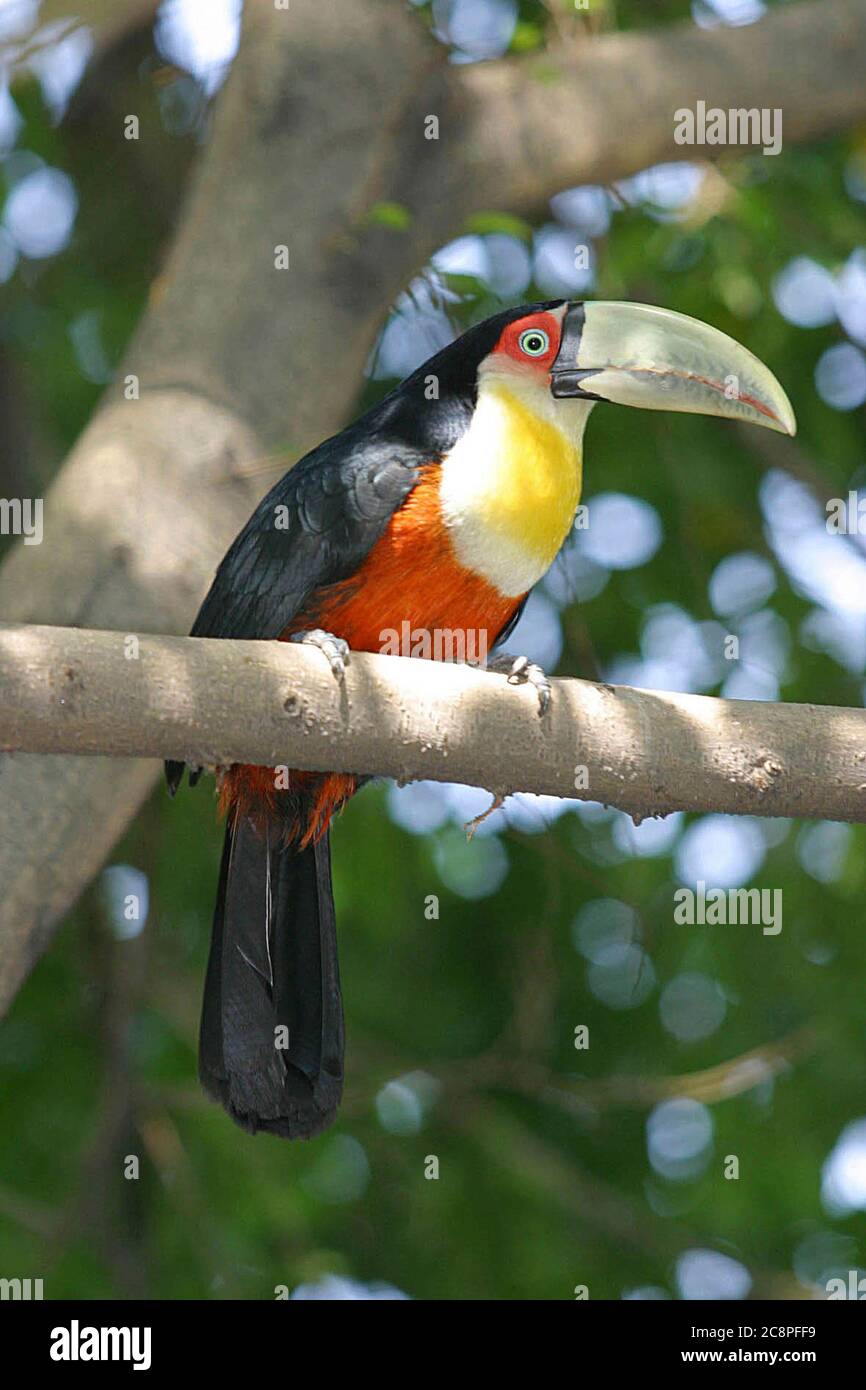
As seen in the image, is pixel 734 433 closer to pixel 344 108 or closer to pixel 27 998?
pixel 344 108

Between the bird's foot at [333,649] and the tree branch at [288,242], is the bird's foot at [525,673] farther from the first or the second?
the tree branch at [288,242]

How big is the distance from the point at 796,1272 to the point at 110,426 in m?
3.60

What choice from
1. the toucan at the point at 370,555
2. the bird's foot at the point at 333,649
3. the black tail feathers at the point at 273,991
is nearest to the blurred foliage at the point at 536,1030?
the toucan at the point at 370,555

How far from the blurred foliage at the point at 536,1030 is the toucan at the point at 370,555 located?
1194 mm

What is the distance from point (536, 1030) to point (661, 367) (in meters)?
2.37

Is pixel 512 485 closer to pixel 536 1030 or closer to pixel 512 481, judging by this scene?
pixel 512 481

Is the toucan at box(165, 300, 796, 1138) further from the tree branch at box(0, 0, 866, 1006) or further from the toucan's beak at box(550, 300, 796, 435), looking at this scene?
the tree branch at box(0, 0, 866, 1006)

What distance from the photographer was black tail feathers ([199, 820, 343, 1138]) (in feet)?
13.0

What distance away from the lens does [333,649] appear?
331cm

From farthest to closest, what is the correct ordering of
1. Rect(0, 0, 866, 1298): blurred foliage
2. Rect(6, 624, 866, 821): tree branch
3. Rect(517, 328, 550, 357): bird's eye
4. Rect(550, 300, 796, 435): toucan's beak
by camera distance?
Rect(0, 0, 866, 1298): blurred foliage
Rect(517, 328, 550, 357): bird's eye
Rect(550, 300, 796, 435): toucan's beak
Rect(6, 624, 866, 821): tree branch

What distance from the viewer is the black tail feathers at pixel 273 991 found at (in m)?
3.98

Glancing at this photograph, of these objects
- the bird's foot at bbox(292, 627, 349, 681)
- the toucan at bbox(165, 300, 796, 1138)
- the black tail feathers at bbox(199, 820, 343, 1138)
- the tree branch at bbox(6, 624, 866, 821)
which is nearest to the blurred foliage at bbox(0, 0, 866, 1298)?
the toucan at bbox(165, 300, 796, 1138)

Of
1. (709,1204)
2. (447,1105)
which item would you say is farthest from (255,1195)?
(709,1204)

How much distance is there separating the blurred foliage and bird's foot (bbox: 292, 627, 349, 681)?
2006 millimetres
